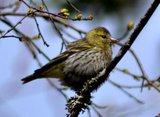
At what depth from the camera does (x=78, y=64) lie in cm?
627

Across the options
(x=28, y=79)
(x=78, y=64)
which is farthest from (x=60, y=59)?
(x=28, y=79)

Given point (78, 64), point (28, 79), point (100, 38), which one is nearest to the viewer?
point (28, 79)

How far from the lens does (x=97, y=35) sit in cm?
692

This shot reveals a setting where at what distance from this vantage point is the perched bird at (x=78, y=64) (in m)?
6.09

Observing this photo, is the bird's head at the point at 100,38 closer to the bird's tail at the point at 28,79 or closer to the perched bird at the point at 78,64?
the perched bird at the point at 78,64

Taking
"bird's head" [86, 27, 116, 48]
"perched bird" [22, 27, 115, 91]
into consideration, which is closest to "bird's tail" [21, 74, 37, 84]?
"perched bird" [22, 27, 115, 91]

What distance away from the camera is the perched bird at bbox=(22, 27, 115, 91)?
6090 mm

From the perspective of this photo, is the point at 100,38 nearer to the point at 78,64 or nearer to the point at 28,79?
the point at 78,64

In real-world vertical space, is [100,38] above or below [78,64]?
above

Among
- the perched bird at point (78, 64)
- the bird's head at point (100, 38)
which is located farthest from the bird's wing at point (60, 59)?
the bird's head at point (100, 38)

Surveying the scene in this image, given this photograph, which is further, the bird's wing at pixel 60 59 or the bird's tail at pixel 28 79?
the bird's wing at pixel 60 59

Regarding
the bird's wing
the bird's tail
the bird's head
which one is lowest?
the bird's tail

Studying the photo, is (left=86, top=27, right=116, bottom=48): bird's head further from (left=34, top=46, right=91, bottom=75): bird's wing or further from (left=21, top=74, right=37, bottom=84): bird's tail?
(left=21, top=74, right=37, bottom=84): bird's tail

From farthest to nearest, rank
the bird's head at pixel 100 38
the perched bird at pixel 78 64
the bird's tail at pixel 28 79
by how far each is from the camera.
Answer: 1. the bird's head at pixel 100 38
2. the perched bird at pixel 78 64
3. the bird's tail at pixel 28 79
